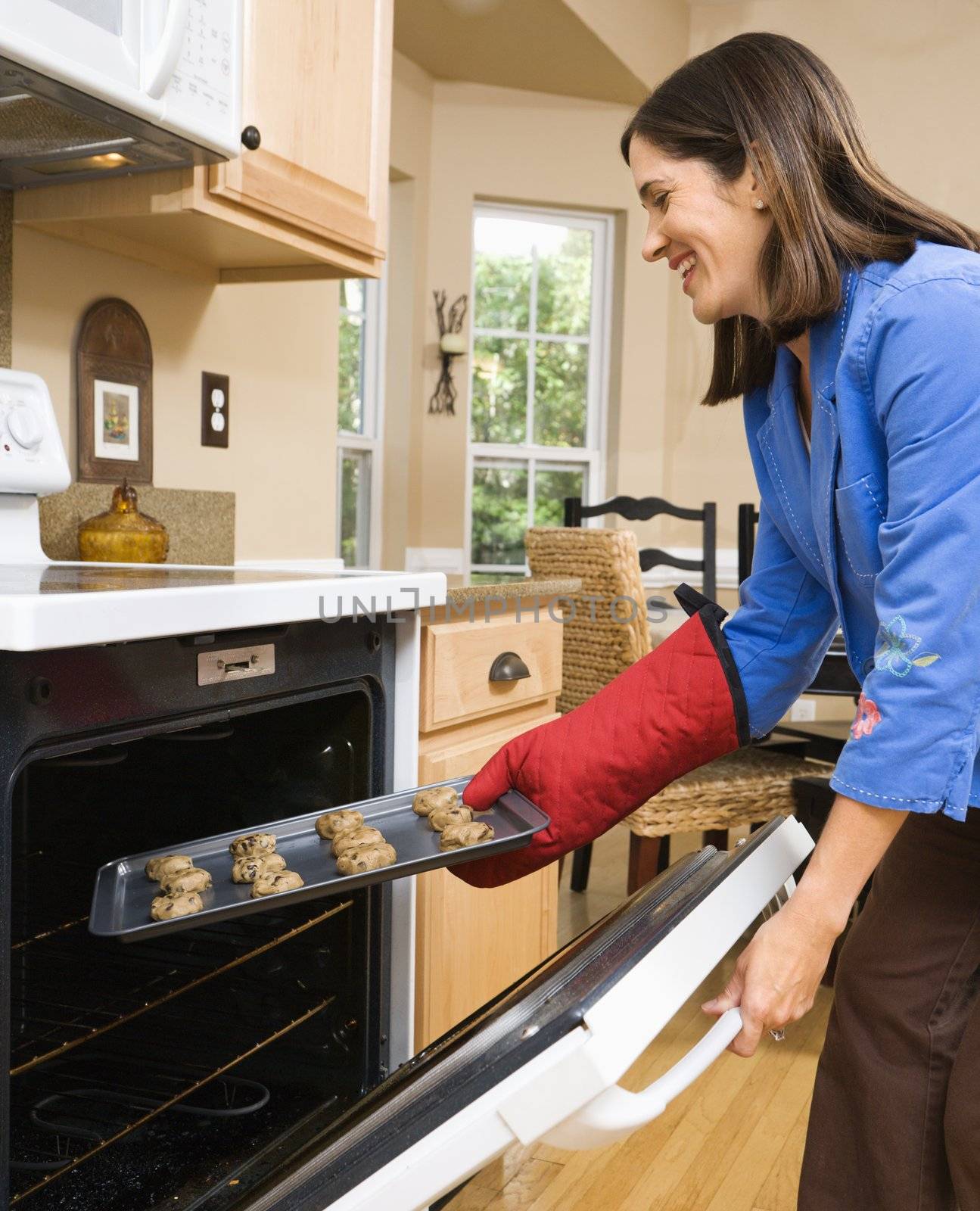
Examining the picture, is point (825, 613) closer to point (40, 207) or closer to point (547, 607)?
point (547, 607)

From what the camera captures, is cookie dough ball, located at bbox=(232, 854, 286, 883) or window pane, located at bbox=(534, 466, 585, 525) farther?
window pane, located at bbox=(534, 466, 585, 525)

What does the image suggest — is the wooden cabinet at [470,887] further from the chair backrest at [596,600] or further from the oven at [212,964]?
the chair backrest at [596,600]

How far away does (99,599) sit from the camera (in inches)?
36.0

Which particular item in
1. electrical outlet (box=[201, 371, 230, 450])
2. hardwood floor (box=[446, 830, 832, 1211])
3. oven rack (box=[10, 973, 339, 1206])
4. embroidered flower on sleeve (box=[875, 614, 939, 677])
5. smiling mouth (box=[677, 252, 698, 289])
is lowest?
hardwood floor (box=[446, 830, 832, 1211])

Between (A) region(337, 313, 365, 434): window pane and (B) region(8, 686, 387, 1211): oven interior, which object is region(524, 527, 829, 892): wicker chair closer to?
(B) region(8, 686, 387, 1211): oven interior

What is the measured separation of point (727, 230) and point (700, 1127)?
5.16 ft

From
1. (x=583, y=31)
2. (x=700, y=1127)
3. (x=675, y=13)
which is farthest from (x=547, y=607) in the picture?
(x=675, y=13)

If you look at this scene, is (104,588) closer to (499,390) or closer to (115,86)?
(115,86)

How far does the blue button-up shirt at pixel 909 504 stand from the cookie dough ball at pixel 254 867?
49cm

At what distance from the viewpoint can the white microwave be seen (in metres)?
1.31

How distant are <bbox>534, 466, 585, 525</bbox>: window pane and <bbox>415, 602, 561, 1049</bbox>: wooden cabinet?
338 cm

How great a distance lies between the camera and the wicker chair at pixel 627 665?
2.55 meters

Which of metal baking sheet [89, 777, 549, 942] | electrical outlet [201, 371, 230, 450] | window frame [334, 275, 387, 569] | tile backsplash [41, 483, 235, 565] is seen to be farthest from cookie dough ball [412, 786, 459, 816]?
window frame [334, 275, 387, 569]

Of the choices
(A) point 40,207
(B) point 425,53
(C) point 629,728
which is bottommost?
(C) point 629,728
